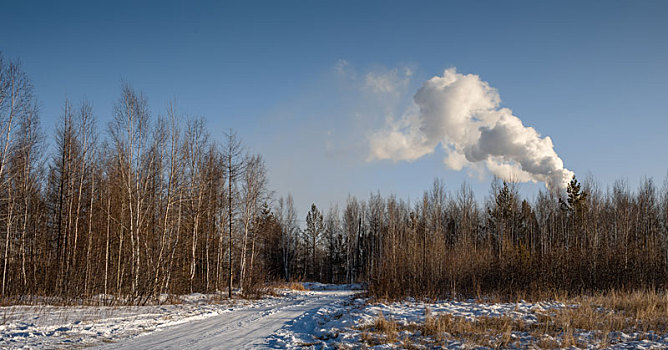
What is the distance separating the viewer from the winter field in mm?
8562

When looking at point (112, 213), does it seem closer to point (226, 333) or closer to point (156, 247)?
point (156, 247)

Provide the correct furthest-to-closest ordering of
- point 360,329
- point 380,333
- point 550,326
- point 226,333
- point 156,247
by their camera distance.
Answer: point 156,247
point 360,329
point 550,326
point 226,333
point 380,333

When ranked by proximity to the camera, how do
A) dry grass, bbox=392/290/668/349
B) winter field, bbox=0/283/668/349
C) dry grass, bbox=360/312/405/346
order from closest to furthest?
1. winter field, bbox=0/283/668/349
2. dry grass, bbox=392/290/668/349
3. dry grass, bbox=360/312/405/346

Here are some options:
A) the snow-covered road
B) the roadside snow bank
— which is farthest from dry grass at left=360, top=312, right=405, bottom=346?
the roadside snow bank

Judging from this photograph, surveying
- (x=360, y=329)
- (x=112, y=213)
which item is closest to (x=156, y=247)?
(x=112, y=213)

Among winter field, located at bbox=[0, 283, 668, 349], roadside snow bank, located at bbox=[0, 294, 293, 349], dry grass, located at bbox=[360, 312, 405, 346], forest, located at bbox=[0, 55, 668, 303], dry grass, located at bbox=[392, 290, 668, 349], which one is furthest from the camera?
forest, located at bbox=[0, 55, 668, 303]

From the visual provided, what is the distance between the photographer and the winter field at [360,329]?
8562mm

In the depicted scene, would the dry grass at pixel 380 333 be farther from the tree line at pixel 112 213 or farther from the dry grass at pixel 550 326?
the tree line at pixel 112 213

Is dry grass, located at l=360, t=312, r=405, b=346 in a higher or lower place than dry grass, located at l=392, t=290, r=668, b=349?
lower

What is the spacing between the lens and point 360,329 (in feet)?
33.9

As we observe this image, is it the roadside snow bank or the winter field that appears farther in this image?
the winter field

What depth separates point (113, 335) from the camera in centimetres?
913

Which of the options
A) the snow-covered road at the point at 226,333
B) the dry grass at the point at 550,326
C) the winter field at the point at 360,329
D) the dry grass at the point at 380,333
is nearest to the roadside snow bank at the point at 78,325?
the winter field at the point at 360,329

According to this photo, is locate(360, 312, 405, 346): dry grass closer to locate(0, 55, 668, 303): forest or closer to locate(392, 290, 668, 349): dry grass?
locate(392, 290, 668, 349): dry grass
